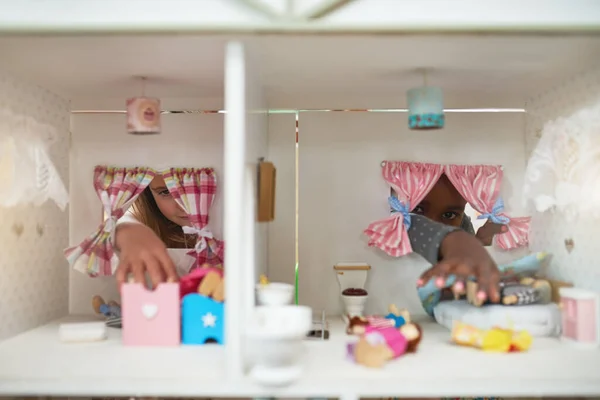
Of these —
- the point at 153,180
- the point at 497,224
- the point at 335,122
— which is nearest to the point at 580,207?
the point at 497,224

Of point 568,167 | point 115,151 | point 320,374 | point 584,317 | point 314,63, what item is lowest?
point 320,374

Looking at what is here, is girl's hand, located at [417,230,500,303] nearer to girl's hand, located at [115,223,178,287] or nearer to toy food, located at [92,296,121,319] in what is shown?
girl's hand, located at [115,223,178,287]

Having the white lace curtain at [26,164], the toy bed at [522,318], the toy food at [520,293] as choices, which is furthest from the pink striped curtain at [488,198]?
the white lace curtain at [26,164]

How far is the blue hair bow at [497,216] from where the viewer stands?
2.32 meters

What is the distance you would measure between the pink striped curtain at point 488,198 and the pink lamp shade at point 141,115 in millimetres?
1190

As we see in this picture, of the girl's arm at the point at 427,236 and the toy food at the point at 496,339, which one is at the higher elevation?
the girl's arm at the point at 427,236

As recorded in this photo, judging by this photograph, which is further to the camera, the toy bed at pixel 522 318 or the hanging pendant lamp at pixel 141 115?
the hanging pendant lamp at pixel 141 115

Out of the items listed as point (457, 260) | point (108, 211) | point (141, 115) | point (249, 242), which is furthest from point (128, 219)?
point (457, 260)

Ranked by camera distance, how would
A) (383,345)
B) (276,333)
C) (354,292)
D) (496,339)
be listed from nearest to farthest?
(276,333), (383,345), (496,339), (354,292)

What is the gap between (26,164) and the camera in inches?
81.8

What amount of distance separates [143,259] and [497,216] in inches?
55.2

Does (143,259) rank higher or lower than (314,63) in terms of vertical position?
lower

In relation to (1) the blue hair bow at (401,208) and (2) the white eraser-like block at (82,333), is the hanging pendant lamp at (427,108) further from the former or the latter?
(2) the white eraser-like block at (82,333)

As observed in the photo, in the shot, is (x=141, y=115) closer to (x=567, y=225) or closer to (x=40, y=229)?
(x=40, y=229)
